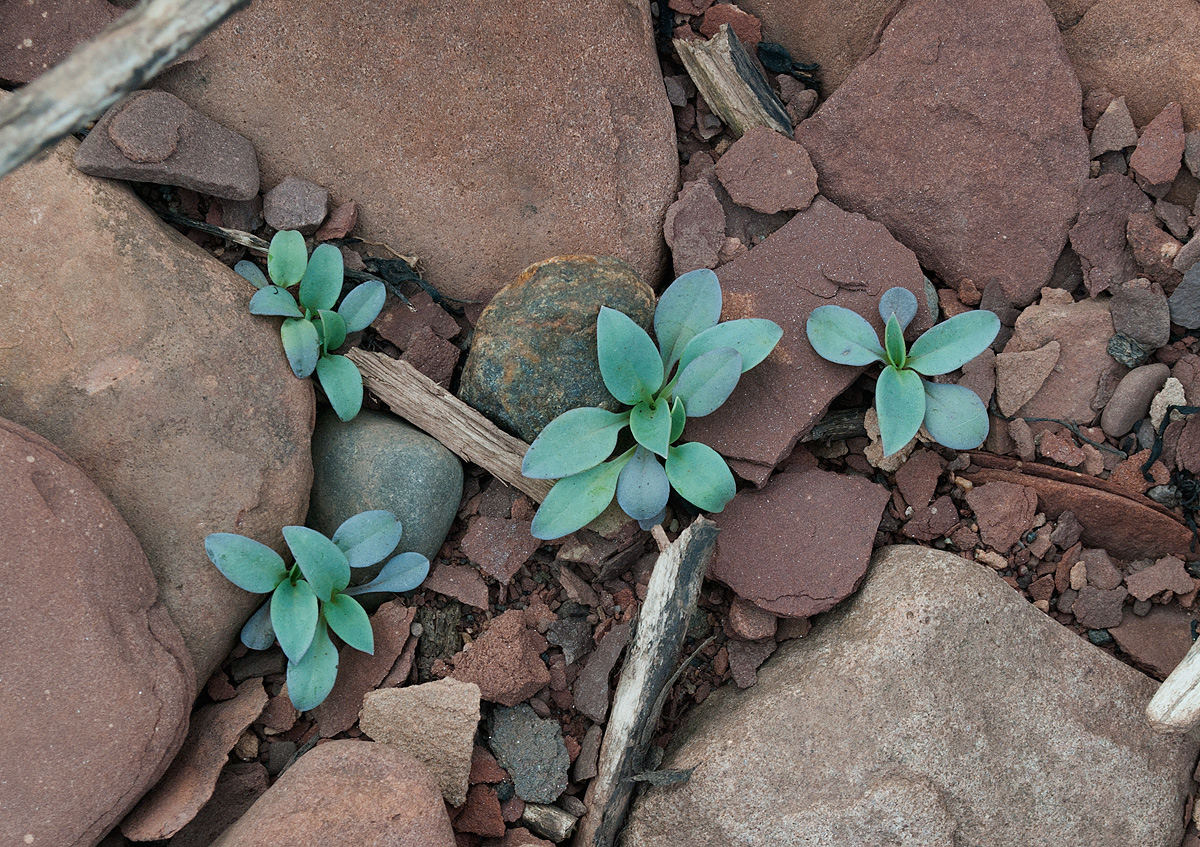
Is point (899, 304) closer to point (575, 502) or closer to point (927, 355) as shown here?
point (927, 355)

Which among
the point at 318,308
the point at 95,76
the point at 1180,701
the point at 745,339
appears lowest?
the point at 1180,701

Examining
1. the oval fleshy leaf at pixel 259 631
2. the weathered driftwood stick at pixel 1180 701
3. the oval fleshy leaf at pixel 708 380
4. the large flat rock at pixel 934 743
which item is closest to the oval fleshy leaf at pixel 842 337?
the oval fleshy leaf at pixel 708 380

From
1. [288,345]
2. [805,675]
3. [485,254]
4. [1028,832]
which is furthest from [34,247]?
[1028,832]

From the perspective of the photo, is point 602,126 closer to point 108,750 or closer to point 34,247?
point 34,247

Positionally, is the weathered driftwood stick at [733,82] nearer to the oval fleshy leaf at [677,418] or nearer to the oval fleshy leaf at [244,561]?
the oval fleshy leaf at [677,418]

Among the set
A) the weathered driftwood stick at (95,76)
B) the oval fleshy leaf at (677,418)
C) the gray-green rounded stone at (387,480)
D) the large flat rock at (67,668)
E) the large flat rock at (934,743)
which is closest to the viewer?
the weathered driftwood stick at (95,76)

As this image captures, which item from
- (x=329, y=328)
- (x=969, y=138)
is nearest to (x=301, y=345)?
(x=329, y=328)
